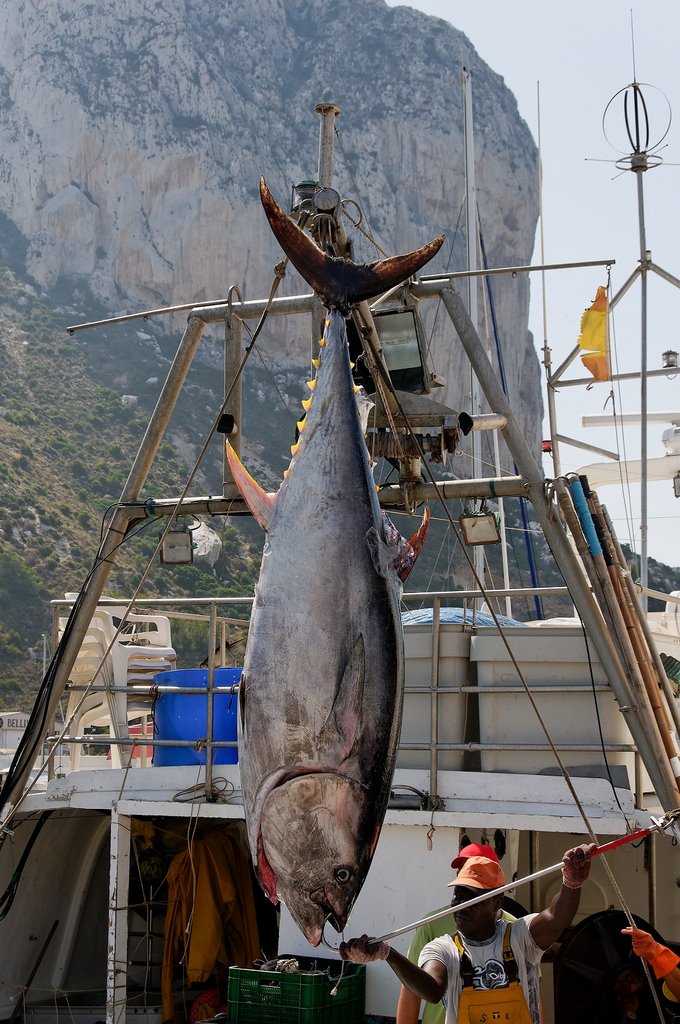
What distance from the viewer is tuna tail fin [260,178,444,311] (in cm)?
252

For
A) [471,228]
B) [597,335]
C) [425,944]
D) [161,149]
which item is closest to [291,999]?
[425,944]

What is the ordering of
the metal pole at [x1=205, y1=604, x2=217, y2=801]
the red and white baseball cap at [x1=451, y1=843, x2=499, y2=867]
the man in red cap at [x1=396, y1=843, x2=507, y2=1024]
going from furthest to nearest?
1. the metal pole at [x1=205, y1=604, x2=217, y2=801]
2. the red and white baseball cap at [x1=451, y1=843, x2=499, y2=867]
3. the man in red cap at [x1=396, y1=843, x2=507, y2=1024]

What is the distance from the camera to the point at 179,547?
561 centimetres

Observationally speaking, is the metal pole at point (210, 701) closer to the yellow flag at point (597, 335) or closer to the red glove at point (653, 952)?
the red glove at point (653, 952)

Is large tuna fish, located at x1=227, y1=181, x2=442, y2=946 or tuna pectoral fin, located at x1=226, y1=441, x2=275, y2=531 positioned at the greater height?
tuna pectoral fin, located at x1=226, y1=441, x2=275, y2=531

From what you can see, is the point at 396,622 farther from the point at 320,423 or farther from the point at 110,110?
the point at 110,110

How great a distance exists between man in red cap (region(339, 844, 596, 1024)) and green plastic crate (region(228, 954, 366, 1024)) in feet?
6.24

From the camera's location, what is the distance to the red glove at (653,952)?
3.22 m

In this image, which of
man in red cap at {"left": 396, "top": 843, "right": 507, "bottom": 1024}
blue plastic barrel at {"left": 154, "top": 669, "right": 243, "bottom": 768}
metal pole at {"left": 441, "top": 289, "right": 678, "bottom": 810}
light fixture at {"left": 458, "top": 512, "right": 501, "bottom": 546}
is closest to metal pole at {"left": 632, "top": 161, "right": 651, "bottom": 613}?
light fixture at {"left": 458, "top": 512, "right": 501, "bottom": 546}

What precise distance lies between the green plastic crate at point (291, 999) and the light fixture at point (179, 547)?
A: 2.11 m

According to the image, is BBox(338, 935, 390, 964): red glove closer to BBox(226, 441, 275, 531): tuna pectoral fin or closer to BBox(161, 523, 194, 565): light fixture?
BBox(226, 441, 275, 531): tuna pectoral fin

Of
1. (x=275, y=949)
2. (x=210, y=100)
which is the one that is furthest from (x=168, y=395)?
(x=210, y=100)

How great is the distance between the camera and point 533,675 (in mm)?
5672

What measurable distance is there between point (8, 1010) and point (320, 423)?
570 cm
